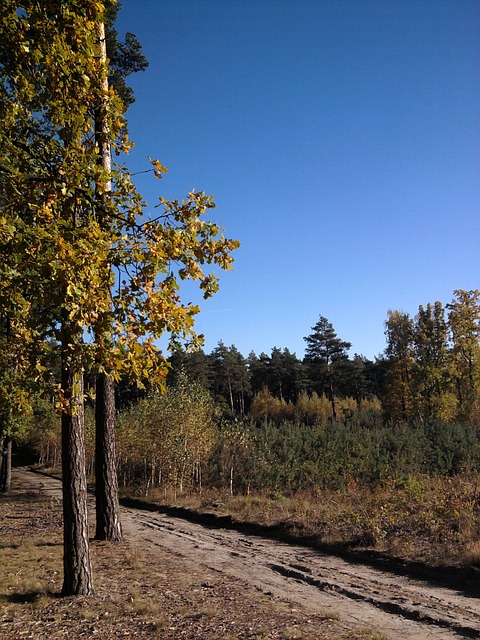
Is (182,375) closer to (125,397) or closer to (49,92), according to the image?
(49,92)

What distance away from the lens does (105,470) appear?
457 inches

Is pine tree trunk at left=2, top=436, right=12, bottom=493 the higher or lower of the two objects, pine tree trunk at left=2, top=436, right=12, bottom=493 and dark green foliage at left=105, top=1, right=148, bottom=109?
the lower

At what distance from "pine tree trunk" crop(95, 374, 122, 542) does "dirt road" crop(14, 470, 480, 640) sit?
1.16 m

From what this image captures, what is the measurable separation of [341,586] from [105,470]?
610 centimetres

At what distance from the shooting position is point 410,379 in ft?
126

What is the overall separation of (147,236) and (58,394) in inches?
78.1

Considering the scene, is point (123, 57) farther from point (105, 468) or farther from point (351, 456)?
point (351, 456)

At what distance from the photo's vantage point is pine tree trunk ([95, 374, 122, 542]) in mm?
11500

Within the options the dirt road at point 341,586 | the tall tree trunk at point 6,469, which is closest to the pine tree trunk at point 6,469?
the tall tree trunk at point 6,469

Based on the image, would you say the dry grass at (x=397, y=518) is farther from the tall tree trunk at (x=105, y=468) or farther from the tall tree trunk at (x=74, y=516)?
the tall tree trunk at (x=74, y=516)

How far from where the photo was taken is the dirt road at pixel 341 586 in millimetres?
6294

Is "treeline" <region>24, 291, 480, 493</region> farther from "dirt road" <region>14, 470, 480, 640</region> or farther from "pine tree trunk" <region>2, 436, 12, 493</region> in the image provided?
"pine tree trunk" <region>2, 436, 12, 493</region>

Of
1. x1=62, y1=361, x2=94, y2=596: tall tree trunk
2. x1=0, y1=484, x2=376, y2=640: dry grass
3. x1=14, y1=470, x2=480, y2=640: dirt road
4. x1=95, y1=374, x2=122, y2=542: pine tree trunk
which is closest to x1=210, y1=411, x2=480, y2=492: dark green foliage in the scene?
x1=14, y1=470, x2=480, y2=640: dirt road

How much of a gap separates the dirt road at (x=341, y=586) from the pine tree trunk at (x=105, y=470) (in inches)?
45.9
